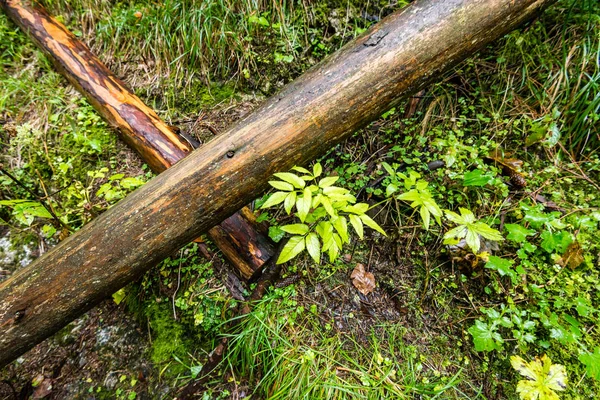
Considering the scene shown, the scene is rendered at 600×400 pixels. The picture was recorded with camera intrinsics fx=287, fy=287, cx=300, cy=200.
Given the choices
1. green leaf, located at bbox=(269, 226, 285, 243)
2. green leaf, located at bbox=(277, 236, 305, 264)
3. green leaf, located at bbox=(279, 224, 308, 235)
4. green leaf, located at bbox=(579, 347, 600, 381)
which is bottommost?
green leaf, located at bbox=(579, 347, 600, 381)

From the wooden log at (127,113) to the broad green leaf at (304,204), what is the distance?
2.51ft

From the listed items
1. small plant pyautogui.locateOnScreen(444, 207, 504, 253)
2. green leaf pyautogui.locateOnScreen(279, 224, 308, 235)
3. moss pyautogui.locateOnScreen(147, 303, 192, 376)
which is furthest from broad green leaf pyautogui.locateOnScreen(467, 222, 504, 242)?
moss pyautogui.locateOnScreen(147, 303, 192, 376)

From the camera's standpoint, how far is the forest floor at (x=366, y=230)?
5.95ft

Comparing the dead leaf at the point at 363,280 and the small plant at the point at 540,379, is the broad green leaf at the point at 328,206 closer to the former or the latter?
the dead leaf at the point at 363,280

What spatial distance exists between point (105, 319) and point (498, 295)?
2.89 metres

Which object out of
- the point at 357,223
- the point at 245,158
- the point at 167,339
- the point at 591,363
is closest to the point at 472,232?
the point at 357,223

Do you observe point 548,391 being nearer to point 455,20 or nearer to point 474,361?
point 474,361

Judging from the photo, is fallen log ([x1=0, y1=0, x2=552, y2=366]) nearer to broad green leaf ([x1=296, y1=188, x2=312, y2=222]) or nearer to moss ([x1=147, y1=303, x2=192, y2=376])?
broad green leaf ([x1=296, y1=188, x2=312, y2=222])

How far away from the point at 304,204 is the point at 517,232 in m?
1.53

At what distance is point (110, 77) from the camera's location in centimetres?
280

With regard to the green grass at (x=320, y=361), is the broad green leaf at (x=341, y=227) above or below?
above

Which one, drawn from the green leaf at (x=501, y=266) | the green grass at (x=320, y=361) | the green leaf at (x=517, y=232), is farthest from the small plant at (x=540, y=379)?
the green leaf at (x=517, y=232)

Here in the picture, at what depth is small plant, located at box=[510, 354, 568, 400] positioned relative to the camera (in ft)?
5.06

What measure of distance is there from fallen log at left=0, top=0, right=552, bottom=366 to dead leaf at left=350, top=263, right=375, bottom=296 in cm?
96
